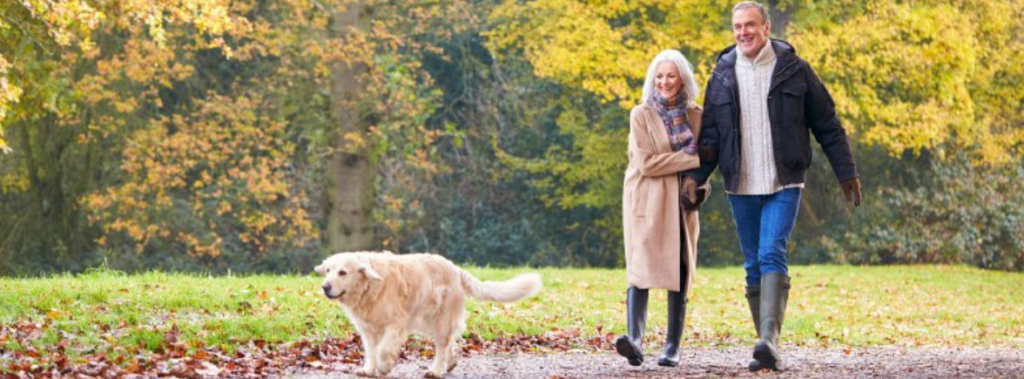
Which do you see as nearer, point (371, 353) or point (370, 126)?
point (371, 353)

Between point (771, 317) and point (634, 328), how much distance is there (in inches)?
32.0

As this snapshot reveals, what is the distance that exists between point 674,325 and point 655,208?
751 mm

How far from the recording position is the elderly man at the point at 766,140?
8352mm

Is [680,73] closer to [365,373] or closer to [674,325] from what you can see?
[674,325]

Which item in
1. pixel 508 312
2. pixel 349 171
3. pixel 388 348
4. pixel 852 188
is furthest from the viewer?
pixel 349 171

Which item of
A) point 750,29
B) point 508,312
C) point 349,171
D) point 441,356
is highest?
point 750,29

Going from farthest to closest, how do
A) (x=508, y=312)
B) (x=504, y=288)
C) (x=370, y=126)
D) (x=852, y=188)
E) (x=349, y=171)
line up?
(x=349, y=171), (x=370, y=126), (x=508, y=312), (x=504, y=288), (x=852, y=188)

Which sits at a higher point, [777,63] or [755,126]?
[777,63]

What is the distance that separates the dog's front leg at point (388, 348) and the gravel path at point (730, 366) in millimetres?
207

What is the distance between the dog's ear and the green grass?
75.0 inches

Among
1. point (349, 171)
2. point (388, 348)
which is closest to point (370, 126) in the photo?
point (349, 171)

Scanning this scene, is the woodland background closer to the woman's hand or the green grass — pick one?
the green grass

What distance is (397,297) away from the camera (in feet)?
26.2

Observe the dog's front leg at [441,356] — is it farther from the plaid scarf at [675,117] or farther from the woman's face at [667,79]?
the woman's face at [667,79]
